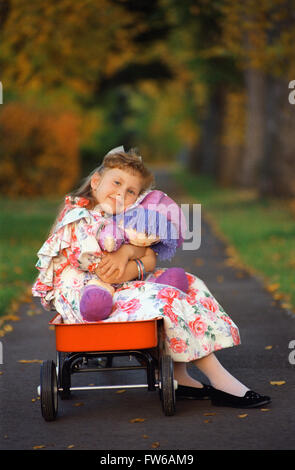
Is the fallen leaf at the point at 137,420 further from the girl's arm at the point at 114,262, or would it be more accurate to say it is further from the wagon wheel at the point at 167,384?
the girl's arm at the point at 114,262

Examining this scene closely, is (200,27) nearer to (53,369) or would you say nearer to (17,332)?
(17,332)

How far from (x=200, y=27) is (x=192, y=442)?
17.6m

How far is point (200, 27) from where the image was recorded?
20625 millimetres

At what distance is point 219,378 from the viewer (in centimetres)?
480

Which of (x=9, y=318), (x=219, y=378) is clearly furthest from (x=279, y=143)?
(x=219, y=378)

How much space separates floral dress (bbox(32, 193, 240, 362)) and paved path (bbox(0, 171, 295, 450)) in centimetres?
41

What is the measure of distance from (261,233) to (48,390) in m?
10.3

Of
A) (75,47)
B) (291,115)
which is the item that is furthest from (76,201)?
(291,115)

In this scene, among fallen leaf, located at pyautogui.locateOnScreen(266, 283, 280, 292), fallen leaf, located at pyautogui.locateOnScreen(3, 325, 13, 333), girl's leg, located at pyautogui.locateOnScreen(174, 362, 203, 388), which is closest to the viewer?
girl's leg, located at pyautogui.locateOnScreen(174, 362, 203, 388)

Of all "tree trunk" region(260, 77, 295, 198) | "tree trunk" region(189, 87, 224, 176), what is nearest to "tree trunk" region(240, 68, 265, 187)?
"tree trunk" region(260, 77, 295, 198)

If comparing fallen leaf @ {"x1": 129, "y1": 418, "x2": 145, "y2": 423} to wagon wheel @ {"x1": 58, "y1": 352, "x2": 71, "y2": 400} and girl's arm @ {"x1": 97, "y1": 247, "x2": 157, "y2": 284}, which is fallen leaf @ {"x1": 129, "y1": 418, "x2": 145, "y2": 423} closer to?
wagon wheel @ {"x1": 58, "y1": 352, "x2": 71, "y2": 400}

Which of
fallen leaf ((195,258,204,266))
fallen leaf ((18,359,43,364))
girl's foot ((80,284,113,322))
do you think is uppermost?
fallen leaf ((195,258,204,266))

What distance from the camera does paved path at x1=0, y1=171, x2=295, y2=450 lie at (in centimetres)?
415

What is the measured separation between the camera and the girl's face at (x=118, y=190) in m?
4.94
